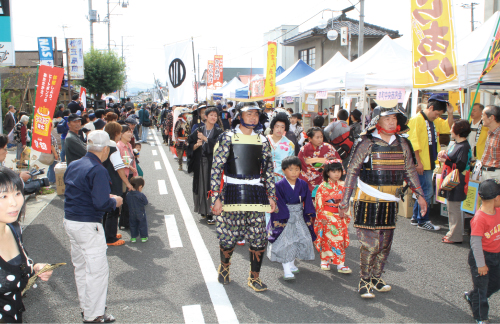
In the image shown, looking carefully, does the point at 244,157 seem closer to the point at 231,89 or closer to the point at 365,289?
the point at 365,289

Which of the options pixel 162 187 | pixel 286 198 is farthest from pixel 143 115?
pixel 286 198

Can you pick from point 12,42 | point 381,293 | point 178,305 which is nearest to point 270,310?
point 178,305

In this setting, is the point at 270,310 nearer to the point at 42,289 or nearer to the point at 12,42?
the point at 42,289

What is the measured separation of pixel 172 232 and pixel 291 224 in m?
2.50

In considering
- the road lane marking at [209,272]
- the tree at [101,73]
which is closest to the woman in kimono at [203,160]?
the road lane marking at [209,272]

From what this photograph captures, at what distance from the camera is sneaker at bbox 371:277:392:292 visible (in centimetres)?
413

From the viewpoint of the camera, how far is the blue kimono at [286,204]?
4520 mm

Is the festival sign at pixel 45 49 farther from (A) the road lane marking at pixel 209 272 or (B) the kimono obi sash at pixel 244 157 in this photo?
(B) the kimono obi sash at pixel 244 157

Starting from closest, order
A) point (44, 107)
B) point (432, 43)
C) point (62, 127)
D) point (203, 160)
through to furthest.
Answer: point (432, 43), point (203, 160), point (44, 107), point (62, 127)

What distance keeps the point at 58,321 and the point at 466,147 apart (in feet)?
18.2

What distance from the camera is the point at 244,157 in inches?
163

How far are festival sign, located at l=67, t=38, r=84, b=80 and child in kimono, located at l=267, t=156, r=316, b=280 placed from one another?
16865mm

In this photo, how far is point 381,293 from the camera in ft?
13.6

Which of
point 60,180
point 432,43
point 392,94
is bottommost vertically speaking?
point 60,180
